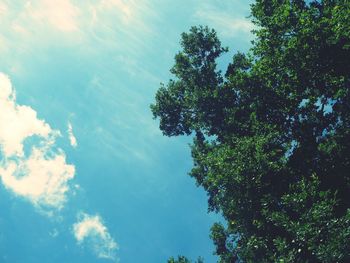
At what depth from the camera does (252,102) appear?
70.0 feet

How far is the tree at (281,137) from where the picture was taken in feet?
47.4

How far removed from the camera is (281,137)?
778 inches

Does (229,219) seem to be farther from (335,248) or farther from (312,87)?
(312,87)

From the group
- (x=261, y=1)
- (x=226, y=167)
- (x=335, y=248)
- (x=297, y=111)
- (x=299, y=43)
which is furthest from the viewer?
(x=261, y=1)

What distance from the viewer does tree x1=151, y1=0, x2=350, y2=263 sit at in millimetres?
14438

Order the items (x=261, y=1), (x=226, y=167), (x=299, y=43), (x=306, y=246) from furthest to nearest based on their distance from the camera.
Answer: (x=261, y=1) < (x=299, y=43) < (x=226, y=167) < (x=306, y=246)

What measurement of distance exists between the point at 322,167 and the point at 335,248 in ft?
20.7

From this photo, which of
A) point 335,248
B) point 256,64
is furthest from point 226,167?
point 256,64

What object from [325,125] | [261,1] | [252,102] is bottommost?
[325,125]

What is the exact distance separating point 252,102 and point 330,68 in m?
4.85

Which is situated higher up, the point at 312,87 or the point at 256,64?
the point at 256,64

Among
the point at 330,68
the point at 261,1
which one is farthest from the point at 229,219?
the point at 261,1

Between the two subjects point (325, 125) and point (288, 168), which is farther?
point (325, 125)

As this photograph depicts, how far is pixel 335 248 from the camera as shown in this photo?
12.4 metres
